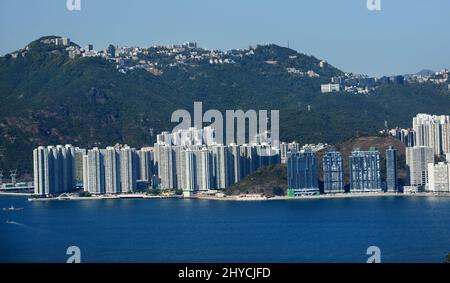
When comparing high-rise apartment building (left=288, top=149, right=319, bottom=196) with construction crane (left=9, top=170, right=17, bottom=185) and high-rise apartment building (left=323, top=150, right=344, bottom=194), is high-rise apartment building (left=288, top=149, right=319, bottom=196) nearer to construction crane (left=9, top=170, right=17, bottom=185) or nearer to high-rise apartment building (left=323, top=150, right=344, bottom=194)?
high-rise apartment building (left=323, top=150, right=344, bottom=194)

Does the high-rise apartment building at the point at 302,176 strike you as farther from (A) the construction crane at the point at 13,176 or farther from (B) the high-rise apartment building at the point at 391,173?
(A) the construction crane at the point at 13,176

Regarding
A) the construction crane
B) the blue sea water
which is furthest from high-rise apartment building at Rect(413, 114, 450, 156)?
the construction crane

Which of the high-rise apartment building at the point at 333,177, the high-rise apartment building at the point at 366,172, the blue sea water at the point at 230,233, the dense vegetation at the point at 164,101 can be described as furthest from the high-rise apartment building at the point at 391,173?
the blue sea water at the point at 230,233

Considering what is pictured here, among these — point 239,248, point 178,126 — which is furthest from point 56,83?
point 239,248

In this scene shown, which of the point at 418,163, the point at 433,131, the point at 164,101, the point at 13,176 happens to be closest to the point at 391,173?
the point at 418,163

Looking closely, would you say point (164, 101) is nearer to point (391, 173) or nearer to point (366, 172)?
point (366, 172)
